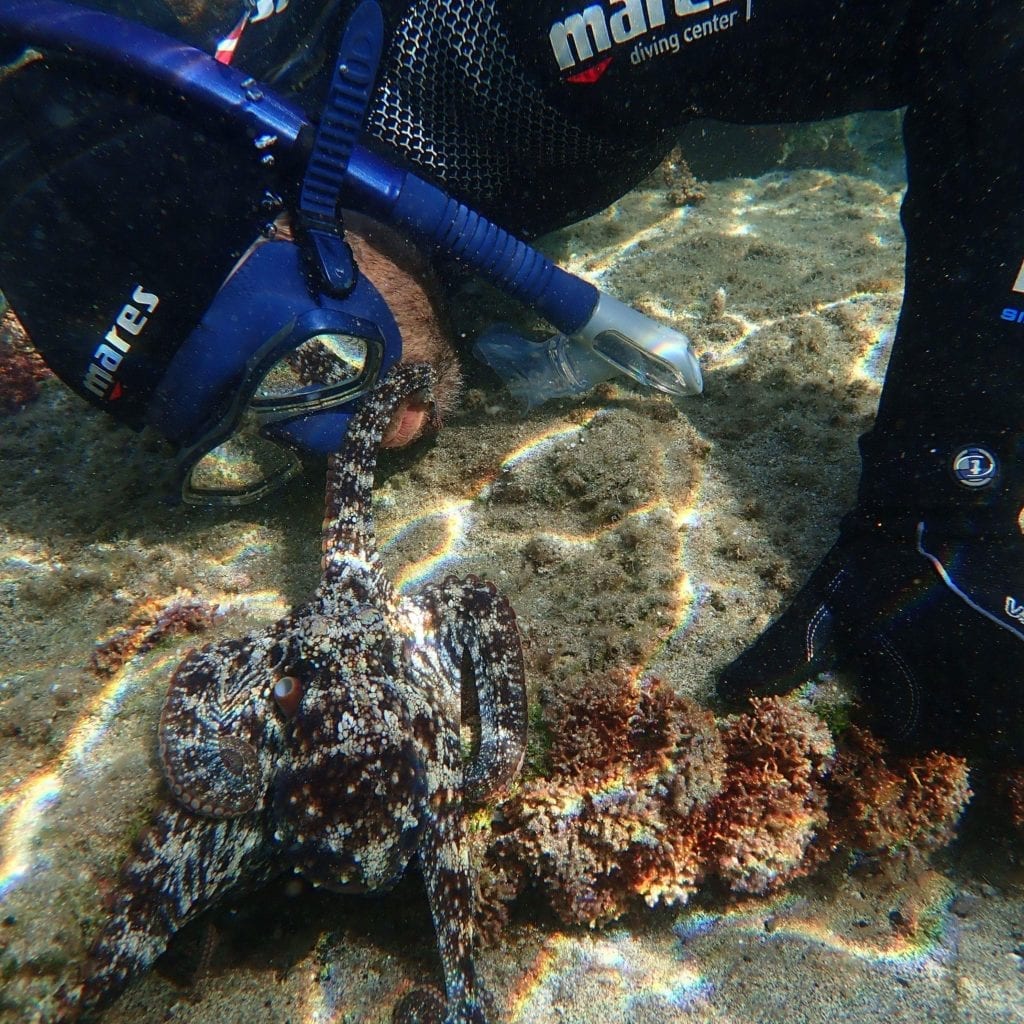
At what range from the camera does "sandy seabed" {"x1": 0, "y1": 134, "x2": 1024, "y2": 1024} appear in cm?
228

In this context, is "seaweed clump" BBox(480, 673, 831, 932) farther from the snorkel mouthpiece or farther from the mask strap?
the mask strap

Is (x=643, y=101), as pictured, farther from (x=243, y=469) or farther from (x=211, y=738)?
(x=211, y=738)

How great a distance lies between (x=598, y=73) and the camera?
3.35 metres

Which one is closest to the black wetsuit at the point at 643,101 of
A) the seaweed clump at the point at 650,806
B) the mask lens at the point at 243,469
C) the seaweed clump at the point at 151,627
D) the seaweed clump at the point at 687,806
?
the mask lens at the point at 243,469

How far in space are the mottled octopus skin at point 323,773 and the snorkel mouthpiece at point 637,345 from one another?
203 centimetres

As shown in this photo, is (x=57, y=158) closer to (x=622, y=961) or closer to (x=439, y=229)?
(x=439, y=229)

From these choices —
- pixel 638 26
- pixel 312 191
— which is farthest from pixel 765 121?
pixel 312 191

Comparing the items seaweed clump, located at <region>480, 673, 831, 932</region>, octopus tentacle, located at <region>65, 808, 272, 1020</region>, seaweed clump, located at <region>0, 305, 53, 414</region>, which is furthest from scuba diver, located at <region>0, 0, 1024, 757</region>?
seaweed clump, located at <region>0, 305, 53, 414</region>

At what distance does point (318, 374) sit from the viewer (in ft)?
11.6

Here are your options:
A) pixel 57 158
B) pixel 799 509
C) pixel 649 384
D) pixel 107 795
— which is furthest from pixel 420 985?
pixel 57 158

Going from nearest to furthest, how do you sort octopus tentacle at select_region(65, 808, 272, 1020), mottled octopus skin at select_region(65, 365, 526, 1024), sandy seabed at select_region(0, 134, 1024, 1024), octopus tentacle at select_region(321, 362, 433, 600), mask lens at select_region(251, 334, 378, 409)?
octopus tentacle at select_region(65, 808, 272, 1020), mottled octopus skin at select_region(65, 365, 526, 1024), sandy seabed at select_region(0, 134, 1024, 1024), octopus tentacle at select_region(321, 362, 433, 600), mask lens at select_region(251, 334, 378, 409)

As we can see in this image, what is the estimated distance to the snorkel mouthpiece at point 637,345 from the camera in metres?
3.65

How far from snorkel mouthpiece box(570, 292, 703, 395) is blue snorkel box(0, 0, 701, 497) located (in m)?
0.24

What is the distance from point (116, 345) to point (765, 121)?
4080mm
